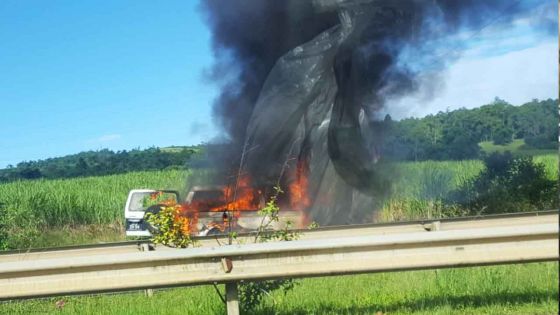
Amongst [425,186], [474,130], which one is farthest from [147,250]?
[474,130]

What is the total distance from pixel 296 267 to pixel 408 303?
4.68 ft

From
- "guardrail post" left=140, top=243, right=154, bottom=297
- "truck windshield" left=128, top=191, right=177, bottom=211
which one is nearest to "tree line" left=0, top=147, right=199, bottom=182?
"truck windshield" left=128, top=191, right=177, bottom=211

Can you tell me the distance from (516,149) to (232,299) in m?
12.5

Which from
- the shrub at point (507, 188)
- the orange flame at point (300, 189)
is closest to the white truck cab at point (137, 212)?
the orange flame at point (300, 189)

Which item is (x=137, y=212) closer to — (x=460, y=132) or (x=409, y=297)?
(x=460, y=132)

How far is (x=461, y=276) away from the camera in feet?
24.7

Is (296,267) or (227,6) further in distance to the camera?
(227,6)

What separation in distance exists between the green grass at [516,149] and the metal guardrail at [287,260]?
37.3 ft

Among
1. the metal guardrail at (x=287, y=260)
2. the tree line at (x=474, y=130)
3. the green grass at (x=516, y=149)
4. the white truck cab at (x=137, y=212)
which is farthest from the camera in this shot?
the white truck cab at (x=137, y=212)

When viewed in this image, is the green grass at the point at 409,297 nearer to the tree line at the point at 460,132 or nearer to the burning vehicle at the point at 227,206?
the burning vehicle at the point at 227,206

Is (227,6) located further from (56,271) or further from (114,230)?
(56,271)

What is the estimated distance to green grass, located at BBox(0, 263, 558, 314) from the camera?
671 cm

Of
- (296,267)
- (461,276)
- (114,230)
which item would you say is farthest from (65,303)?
(114,230)

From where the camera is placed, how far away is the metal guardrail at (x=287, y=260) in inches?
239
